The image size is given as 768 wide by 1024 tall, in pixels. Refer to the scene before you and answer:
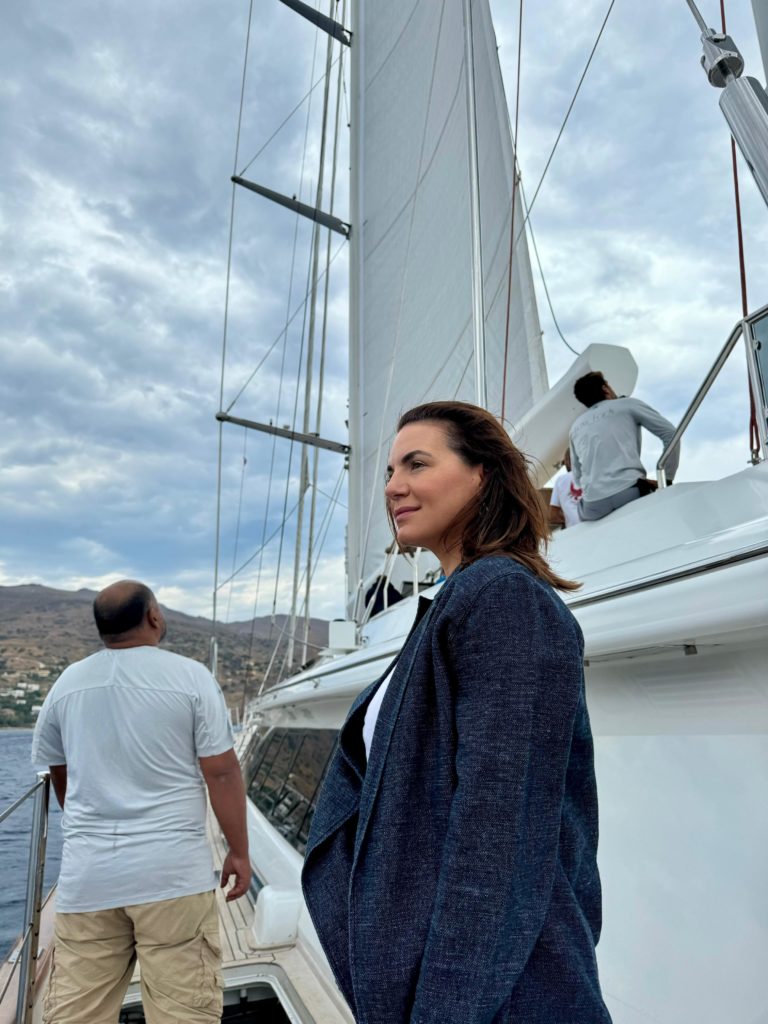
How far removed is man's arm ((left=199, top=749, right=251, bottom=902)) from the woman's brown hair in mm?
1425

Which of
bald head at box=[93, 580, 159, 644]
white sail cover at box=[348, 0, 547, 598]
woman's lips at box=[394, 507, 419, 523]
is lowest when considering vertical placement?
bald head at box=[93, 580, 159, 644]

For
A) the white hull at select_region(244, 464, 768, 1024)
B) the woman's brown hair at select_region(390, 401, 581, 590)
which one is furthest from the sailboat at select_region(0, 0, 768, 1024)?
the woman's brown hair at select_region(390, 401, 581, 590)

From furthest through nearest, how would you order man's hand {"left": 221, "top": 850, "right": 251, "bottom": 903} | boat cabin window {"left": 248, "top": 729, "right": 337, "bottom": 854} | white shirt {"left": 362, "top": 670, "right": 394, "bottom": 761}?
boat cabin window {"left": 248, "top": 729, "right": 337, "bottom": 854}
man's hand {"left": 221, "top": 850, "right": 251, "bottom": 903}
white shirt {"left": 362, "top": 670, "right": 394, "bottom": 761}

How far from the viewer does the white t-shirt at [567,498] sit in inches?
109

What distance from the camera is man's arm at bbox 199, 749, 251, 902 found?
210cm

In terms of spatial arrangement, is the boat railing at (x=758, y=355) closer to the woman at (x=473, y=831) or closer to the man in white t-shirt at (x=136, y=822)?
the woman at (x=473, y=831)

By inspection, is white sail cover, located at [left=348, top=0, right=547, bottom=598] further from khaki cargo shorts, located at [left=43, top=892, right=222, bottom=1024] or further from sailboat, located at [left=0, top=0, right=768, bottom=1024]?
khaki cargo shorts, located at [left=43, top=892, right=222, bottom=1024]

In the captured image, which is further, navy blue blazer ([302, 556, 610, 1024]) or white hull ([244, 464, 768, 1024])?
white hull ([244, 464, 768, 1024])

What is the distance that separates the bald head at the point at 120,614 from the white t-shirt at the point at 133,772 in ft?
0.19

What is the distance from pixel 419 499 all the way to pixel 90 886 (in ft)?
5.27

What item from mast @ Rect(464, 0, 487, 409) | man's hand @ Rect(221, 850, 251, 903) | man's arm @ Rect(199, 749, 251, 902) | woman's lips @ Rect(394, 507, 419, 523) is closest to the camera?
woman's lips @ Rect(394, 507, 419, 523)

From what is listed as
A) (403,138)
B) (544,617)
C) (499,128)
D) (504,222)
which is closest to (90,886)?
(544,617)

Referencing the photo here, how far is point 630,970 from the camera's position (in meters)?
1.37

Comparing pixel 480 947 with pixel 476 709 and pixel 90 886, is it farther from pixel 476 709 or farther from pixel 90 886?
pixel 90 886
